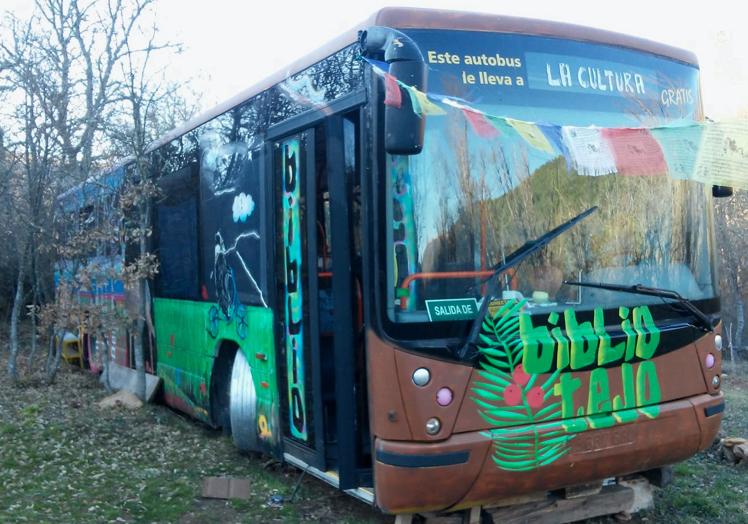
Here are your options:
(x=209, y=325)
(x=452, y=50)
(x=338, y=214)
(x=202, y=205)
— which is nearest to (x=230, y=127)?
(x=202, y=205)

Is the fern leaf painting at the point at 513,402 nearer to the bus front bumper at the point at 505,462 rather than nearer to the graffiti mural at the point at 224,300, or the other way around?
the bus front bumper at the point at 505,462

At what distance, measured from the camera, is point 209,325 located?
7.45 meters

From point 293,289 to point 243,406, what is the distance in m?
1.61

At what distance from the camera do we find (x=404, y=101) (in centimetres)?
428

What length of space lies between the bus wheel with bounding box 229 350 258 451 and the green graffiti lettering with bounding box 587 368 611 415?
2.87 meters

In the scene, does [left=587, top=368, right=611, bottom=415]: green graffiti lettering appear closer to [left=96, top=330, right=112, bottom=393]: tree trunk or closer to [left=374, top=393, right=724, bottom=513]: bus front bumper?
[left=374, top=393, right=724, bottom=513]: bus front bumper

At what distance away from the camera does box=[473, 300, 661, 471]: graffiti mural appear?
181 inches

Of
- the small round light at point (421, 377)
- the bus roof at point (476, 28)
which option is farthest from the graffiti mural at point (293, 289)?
the small round light at point (421, 377)

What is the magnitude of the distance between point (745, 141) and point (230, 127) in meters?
4.16

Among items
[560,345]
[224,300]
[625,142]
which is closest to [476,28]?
[625,142]

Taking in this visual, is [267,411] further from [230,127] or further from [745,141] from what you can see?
[745,141]

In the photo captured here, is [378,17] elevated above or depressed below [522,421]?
above

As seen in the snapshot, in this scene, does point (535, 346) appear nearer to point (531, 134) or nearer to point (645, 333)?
point (645, 333)

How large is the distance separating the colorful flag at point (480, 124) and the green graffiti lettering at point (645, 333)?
1.47 metres
